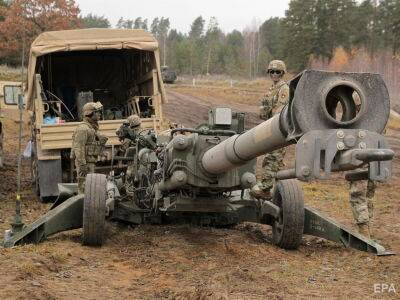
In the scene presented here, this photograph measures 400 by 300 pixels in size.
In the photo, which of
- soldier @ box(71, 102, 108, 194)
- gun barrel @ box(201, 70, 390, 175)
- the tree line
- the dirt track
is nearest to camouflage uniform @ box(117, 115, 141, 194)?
soldier @ box(71, 102, 108, 194)

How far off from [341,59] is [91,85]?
45.6 m

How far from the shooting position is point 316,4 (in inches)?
2330

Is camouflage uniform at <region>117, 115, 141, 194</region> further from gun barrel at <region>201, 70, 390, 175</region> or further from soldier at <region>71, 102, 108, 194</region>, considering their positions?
gun barrel at <region>201, 70, 390, 175</region>

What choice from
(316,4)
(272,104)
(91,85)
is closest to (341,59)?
(316,4)

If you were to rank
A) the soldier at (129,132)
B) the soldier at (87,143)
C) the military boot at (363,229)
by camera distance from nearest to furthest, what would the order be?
the military boot at (363,229)
the soldier at (87,143)
the soldier at (129,132)

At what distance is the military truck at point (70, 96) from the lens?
38.9 feet

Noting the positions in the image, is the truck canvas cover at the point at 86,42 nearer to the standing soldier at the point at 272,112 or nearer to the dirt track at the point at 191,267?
the dirt track at the point at 191,267

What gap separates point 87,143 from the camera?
9797 millimetres

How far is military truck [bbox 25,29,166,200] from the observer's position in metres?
11.8

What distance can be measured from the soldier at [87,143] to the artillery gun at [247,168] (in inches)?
16.4

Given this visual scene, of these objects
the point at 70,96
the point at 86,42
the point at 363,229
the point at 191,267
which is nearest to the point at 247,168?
the point at 191,267

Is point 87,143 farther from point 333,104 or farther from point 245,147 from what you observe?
point 333,104

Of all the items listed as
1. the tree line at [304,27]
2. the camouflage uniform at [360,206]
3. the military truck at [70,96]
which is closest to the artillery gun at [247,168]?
the camouflage uniform at [360,206]

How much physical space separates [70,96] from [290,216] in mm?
8941
